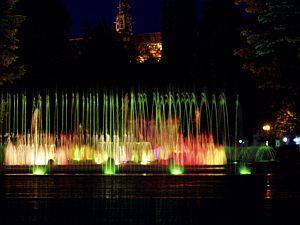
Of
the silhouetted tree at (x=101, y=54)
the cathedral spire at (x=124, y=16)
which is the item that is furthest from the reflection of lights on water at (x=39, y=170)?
the cathedral spire at (x=124, y=16)

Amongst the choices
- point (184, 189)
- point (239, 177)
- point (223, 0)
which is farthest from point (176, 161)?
point (223, 0)

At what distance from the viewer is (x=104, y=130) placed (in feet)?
133

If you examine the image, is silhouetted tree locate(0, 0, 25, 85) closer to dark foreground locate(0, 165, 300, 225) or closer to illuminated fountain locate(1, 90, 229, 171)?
illuminated fountain locate(1, 90, 229, 171)

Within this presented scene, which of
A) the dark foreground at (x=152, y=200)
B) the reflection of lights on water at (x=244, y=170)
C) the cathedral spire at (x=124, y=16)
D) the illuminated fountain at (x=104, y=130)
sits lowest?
the dark foreground at (x=152, y=200)

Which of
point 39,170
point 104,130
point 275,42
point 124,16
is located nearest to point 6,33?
point 39,170

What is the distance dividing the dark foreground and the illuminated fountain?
10.6 metres

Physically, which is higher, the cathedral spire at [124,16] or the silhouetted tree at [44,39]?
the cathedral spire at [124,16]

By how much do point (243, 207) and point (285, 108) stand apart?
67.2 feet

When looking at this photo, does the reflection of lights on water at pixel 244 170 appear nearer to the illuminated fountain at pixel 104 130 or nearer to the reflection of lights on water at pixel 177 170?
the reflection of lights on water at pixel 177 170

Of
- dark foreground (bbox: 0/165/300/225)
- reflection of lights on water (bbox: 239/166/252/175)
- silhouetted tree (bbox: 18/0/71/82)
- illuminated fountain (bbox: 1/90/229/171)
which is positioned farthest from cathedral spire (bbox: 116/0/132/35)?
dark foreground (bbox: 0/165/300/225)

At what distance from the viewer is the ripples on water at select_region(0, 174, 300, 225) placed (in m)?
10.4

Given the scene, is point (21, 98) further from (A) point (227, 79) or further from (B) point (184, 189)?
(B) point (184, 189)

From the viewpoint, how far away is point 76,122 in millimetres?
41375

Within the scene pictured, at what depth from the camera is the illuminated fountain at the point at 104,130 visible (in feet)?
106
